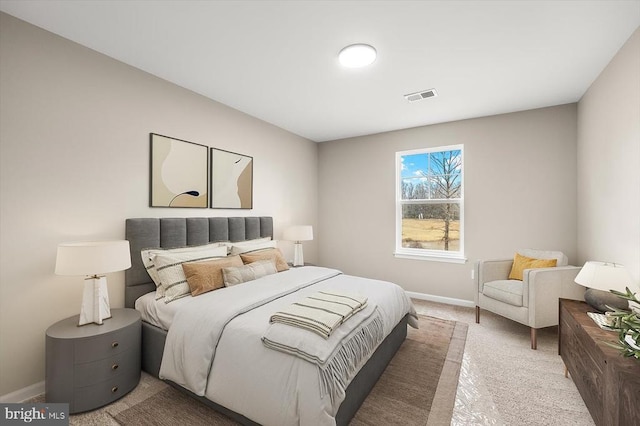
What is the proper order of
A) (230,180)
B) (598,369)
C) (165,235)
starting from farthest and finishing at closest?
(230,180), (165,235), (598,369)

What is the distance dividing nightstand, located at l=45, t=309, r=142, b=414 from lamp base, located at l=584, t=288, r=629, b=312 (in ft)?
11.3

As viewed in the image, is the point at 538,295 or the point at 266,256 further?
the point at 266,256

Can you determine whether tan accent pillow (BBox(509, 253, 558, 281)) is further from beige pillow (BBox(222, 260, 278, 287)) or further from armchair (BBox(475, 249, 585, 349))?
beige pillow (BBox(222, 260, 278, 287))

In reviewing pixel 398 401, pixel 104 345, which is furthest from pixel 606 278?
pixel 104 345

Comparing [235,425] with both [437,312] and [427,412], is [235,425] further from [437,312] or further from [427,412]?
[437,312]

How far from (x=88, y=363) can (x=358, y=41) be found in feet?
9.84

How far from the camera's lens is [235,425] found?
172cm

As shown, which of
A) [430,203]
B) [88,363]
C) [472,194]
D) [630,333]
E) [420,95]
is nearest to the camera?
[630,333]

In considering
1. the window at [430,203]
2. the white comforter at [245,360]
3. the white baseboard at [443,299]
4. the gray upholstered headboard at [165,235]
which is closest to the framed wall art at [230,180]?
the gray upholstered headboard at [165,235]

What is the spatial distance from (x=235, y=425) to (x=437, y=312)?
2.91 metres

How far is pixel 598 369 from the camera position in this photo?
157 centimetres

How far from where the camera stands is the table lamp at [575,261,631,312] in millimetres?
1974

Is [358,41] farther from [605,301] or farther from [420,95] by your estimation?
[605,301]

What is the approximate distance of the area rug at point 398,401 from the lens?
1767mm
